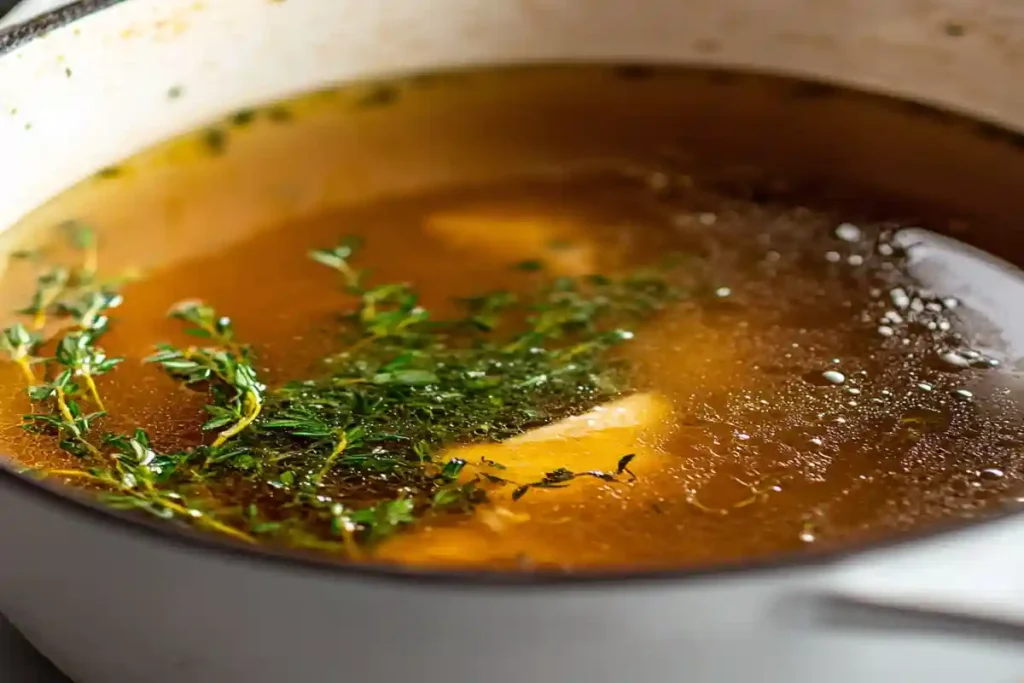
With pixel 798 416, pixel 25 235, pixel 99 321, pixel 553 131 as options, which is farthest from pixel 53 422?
pixel 553 131

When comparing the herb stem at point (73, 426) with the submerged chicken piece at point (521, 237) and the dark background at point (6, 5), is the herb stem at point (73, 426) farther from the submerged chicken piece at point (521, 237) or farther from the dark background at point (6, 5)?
the dark background at point (6, 5)

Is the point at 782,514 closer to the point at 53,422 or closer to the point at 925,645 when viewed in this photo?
the point at 925,645

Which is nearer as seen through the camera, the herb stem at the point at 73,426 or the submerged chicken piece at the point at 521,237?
the herb stem at the point at 73,426

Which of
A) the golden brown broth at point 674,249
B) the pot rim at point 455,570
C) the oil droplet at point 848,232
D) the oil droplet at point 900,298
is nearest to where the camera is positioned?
the pot rim at point 455,570

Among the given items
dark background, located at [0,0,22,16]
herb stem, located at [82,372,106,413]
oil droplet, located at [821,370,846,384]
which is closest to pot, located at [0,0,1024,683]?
herb stem, located at [82,372,106,413]

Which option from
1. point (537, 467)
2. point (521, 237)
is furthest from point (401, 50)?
point (537, 467)

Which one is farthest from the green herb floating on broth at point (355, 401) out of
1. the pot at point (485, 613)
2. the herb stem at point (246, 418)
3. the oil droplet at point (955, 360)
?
the oil droplet at point (955, 360)

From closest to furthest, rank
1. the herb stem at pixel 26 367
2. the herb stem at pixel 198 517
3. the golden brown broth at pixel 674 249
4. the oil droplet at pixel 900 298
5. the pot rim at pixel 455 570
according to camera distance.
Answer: the pot rim at pixel 455 570
the herb stem at pixel 198 517
the golden brown broth at pixel 674 249
the herb stem at pixel 26 367
the oil droplet at pixel 900 298

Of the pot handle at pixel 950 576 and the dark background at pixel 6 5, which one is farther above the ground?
the dark background at pixel 6 5
